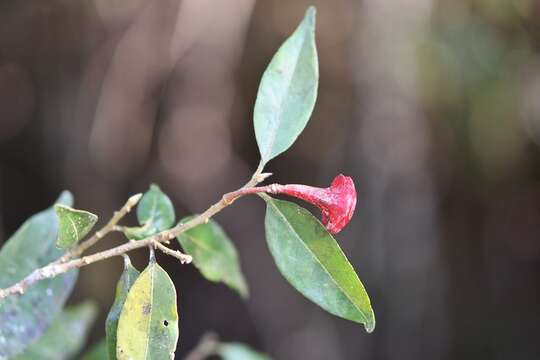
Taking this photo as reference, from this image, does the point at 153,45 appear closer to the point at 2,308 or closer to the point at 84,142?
the point at 84,142

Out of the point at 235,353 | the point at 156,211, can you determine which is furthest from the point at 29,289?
the point at 235,353

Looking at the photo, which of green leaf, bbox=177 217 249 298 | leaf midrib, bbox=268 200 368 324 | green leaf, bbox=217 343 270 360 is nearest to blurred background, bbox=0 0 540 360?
green leaf, bbox=217 343 270 360

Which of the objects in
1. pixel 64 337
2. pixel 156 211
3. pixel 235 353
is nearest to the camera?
pixel 156 211

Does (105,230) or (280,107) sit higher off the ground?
(280,107)

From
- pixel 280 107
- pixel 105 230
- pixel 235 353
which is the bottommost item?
pixel 235 353

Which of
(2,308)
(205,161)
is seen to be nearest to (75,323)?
(2,308)

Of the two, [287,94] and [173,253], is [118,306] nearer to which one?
[173,253]

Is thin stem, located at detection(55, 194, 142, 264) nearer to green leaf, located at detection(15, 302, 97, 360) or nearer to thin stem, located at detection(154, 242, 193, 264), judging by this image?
thin stem, located at detection(154, 242, 193, 264)
